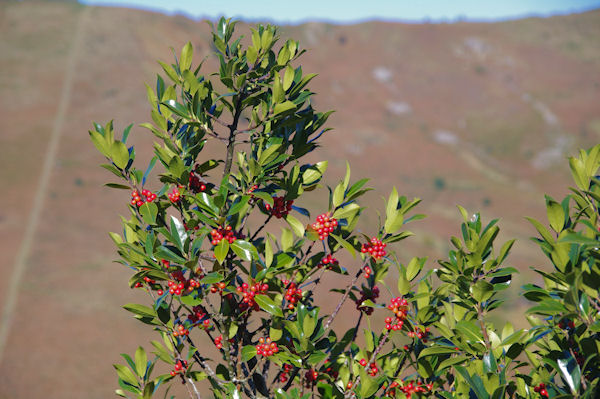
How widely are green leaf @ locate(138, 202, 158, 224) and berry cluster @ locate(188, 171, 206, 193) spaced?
12.2 inches

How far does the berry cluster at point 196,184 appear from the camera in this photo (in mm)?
3078

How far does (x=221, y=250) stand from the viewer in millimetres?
2705

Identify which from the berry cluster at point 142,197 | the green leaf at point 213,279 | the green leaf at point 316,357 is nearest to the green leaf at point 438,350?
the green leaf at point 316,357

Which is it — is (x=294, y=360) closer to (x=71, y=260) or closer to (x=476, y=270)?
(x=476, y=270)

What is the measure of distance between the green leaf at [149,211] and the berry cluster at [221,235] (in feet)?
1.24

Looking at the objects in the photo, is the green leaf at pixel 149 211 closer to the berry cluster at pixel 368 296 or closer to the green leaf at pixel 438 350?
the berry cluster at pixel 368 296

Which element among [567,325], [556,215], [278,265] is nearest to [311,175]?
[278,265]

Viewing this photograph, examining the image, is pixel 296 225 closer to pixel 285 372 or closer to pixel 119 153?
pixel 285 372

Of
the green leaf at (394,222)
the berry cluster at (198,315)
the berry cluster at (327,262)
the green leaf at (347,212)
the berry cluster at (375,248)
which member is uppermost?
the green leaf at (347,212)

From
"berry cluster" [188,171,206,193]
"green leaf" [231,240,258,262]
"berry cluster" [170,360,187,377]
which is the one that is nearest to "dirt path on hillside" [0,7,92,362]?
"berry cluster" [170,360,187,377]

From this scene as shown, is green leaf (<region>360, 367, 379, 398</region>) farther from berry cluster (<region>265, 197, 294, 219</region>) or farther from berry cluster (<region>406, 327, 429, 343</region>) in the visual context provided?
berry cluster (<region>265, 197, 294, 219</region>)

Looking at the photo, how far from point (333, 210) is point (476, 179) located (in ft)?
182

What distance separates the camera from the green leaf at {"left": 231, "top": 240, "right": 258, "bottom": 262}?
8.74ft

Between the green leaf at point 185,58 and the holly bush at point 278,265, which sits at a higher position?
the green leaf at point 185,58
